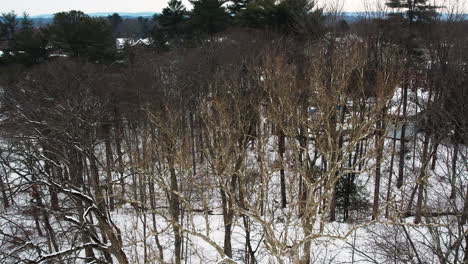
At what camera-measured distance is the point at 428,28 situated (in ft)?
43.8

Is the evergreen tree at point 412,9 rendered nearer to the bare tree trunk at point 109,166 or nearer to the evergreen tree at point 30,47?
the bare tree trunk at point 109,166

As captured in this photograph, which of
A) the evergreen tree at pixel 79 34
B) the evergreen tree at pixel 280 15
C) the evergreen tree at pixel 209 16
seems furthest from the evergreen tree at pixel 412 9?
the evergreen tree at pixel 79 34

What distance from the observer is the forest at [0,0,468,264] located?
869 cm

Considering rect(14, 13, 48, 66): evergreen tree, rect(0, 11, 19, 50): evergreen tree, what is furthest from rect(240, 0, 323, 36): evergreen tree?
rect(0, 11, 19, 50): evergreen tree

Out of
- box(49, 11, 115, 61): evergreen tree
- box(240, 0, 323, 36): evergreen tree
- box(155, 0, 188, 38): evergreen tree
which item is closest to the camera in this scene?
box(240, 0, 323, 36): evergreen tree

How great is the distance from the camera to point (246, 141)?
1323 cm

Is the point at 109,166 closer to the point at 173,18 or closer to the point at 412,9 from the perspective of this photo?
the point at 412,9

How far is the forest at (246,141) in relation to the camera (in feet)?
28.5

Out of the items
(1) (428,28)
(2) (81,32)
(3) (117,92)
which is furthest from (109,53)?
(1) (428,28)

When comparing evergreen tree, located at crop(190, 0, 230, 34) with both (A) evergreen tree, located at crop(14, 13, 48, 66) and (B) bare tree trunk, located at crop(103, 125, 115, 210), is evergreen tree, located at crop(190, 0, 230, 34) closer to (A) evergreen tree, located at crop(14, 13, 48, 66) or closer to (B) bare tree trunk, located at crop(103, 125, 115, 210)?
(A) evergreen tree, located at crop(14, 13, 48, 66)

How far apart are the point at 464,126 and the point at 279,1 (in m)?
15.5

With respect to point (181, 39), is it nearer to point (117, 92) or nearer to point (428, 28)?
point (117, 92)

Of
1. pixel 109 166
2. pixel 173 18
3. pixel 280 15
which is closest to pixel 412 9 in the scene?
pixel 280 15

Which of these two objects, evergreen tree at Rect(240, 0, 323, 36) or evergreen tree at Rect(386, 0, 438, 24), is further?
evergreen tree at Rect(240, 0, 323, 36)
